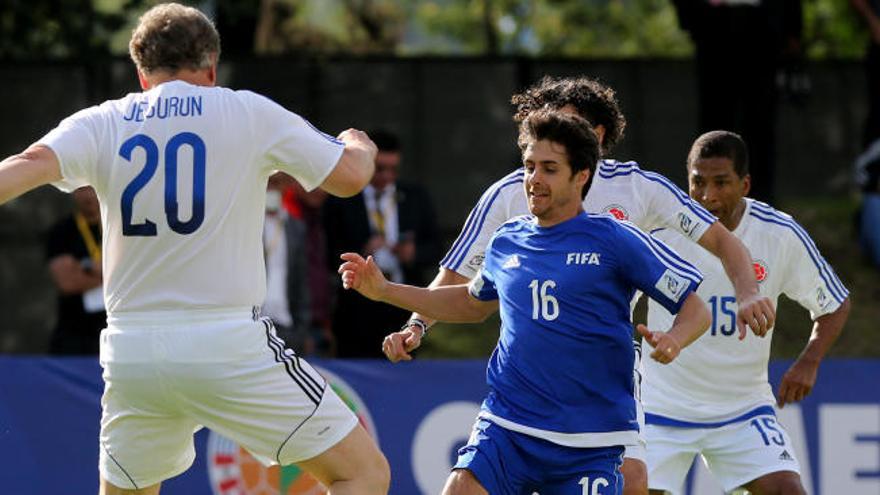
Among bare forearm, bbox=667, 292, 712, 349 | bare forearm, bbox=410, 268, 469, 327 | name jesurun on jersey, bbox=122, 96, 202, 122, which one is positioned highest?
name jesurun on jersey, bbox=122, 96, 202, 122

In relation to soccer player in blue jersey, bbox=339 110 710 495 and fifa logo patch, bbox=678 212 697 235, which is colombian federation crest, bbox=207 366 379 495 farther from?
soccer player in blue jersey, bbox=339 110 710 495

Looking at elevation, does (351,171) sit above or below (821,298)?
above

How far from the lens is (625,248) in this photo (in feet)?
21.3

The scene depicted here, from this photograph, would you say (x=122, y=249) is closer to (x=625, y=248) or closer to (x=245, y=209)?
(x=245, y=209)

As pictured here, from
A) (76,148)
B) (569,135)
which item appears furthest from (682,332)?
(76,148)

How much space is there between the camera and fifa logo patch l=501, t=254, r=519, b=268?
669 cm

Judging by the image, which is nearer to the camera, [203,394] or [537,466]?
[203,394]

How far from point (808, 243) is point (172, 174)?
11.5ft

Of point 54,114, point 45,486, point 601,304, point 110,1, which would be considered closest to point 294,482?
point 45,486

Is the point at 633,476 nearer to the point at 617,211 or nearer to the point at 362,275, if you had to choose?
the point at 617,211

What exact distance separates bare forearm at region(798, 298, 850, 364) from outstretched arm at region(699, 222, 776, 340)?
1.24m

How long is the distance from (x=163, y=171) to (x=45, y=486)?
4.49m

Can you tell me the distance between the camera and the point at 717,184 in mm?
8258

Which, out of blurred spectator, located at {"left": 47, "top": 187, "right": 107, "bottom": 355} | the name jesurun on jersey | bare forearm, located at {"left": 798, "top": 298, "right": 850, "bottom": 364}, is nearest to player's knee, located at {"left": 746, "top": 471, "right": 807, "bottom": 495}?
bare forearm, located at {"left": 798, "top": 298, "right": 850, "bottom": 364}
